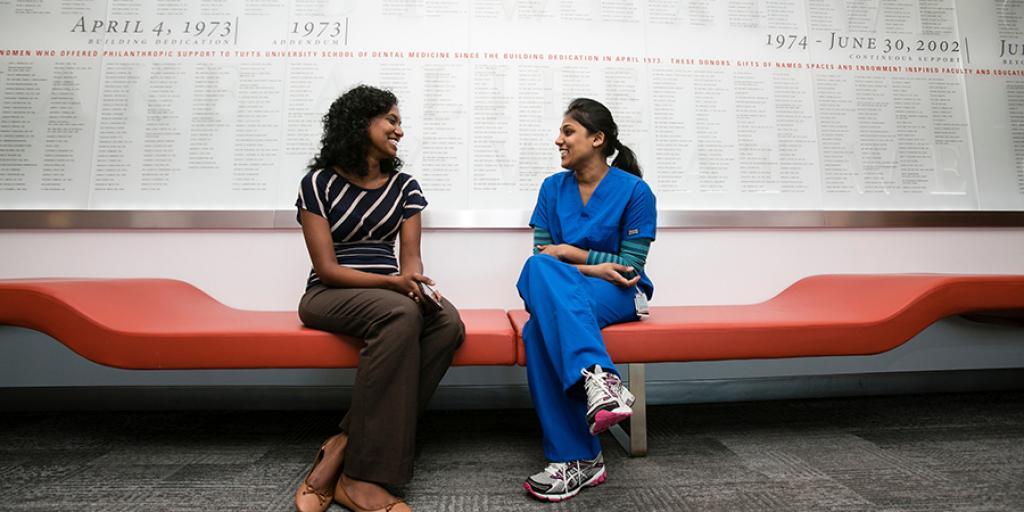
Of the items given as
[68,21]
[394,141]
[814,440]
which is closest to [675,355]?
[814,440]

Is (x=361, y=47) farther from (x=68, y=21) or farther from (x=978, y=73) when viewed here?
(x=978, y=73)

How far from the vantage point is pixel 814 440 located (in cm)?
163

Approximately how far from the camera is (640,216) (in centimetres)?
154

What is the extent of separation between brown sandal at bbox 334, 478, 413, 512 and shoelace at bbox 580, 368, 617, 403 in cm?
48

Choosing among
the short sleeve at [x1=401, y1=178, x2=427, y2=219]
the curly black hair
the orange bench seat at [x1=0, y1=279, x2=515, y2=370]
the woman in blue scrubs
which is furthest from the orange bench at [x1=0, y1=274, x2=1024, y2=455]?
the curly black hair

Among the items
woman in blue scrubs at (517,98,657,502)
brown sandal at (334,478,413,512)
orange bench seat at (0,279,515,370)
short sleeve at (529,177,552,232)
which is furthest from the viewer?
short sleeve at (529,177,552,232)

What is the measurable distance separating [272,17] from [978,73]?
314 centimetres

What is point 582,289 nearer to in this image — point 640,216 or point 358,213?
point 640,216

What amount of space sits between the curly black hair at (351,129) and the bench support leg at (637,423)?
3.40ft

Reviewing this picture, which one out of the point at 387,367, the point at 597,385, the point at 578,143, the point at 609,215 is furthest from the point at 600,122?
the point at 387,367

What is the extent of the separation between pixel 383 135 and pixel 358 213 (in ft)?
0.83

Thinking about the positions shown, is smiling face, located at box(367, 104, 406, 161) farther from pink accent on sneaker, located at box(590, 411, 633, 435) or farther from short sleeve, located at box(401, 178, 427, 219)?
pink accent on sneaker, located at box(590, 411, 633, 435)

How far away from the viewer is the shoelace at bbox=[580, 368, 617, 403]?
1140 mm

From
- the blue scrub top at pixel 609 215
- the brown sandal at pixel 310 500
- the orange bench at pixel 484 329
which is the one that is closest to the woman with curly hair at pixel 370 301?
the brown sandal at pixel 310 500
